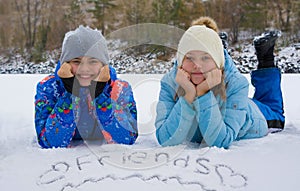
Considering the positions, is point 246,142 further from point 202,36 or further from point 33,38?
point 33,38

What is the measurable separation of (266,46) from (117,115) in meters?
0.92

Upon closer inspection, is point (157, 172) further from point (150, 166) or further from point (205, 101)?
point (205, 101)

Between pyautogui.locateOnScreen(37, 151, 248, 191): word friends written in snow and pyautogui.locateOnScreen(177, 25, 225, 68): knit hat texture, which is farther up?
pyautogui.locateOnScreen(177, 25, 225, 68): knit hat texture

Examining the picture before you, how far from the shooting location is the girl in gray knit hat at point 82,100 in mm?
1546

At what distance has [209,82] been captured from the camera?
1.44m

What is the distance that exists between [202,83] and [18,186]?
74cm

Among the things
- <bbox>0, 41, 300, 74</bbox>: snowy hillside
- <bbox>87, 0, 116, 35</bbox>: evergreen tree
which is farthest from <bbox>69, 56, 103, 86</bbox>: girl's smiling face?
<bbox>87, 0, 116, 35</bbox>: evergreen tree

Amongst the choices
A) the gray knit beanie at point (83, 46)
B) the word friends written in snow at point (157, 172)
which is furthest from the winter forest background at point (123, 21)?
the word friends written in snow at point (157, 172)

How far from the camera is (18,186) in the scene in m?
1.15

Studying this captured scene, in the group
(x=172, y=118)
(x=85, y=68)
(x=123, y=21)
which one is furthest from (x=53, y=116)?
(x=123, y=21)

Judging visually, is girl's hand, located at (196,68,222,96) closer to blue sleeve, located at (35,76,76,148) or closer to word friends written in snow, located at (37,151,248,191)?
word friends written in snow, located at (37,151,248,191)

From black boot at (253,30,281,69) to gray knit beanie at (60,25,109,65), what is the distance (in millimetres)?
866

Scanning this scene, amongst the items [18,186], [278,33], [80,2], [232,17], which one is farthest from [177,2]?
[18,186]

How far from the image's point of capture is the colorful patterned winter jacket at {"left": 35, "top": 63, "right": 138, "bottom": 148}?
5.09 feet
